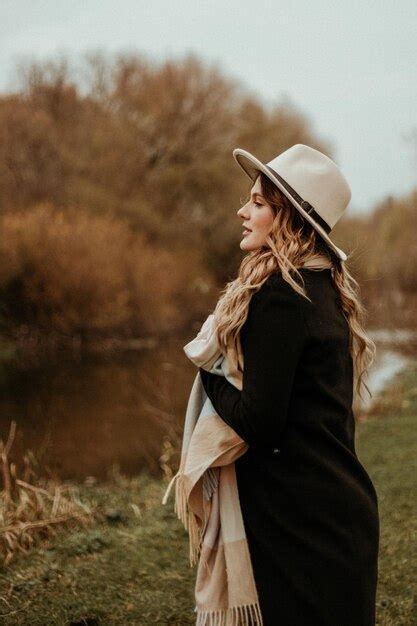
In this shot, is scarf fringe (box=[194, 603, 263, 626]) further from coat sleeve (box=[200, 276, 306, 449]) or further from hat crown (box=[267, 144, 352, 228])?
hat crown (box=[267, 144, 352, 228])

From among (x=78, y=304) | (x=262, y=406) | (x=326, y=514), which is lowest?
(x=326, y=514)

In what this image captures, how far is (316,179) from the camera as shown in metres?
2.62

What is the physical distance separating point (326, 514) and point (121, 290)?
23.5 metres

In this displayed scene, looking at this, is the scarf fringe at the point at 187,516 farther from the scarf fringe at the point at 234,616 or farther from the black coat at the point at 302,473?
the black coat at the point at 302,473

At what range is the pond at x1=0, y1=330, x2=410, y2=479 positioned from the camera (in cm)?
1040

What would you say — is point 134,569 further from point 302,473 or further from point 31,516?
point 302,473

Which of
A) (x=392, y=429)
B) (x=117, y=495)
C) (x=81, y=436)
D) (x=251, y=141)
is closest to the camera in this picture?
(x=117, y=495)

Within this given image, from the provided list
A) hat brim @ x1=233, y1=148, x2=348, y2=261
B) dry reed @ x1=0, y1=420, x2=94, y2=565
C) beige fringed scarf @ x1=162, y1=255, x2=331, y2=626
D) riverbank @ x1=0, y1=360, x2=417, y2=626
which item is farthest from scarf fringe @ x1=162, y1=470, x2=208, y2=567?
dry reed @ x1=0, y1=420, x2=94, y2=565

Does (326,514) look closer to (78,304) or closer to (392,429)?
(392,429)

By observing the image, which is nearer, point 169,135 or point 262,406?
point 262,406

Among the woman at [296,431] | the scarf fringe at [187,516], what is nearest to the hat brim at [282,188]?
the woman at [296,431]

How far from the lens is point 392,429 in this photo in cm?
1015

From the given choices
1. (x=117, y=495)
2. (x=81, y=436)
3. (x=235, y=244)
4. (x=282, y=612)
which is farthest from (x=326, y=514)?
(x=235, y=244)

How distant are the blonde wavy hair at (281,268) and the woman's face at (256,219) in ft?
0.05
